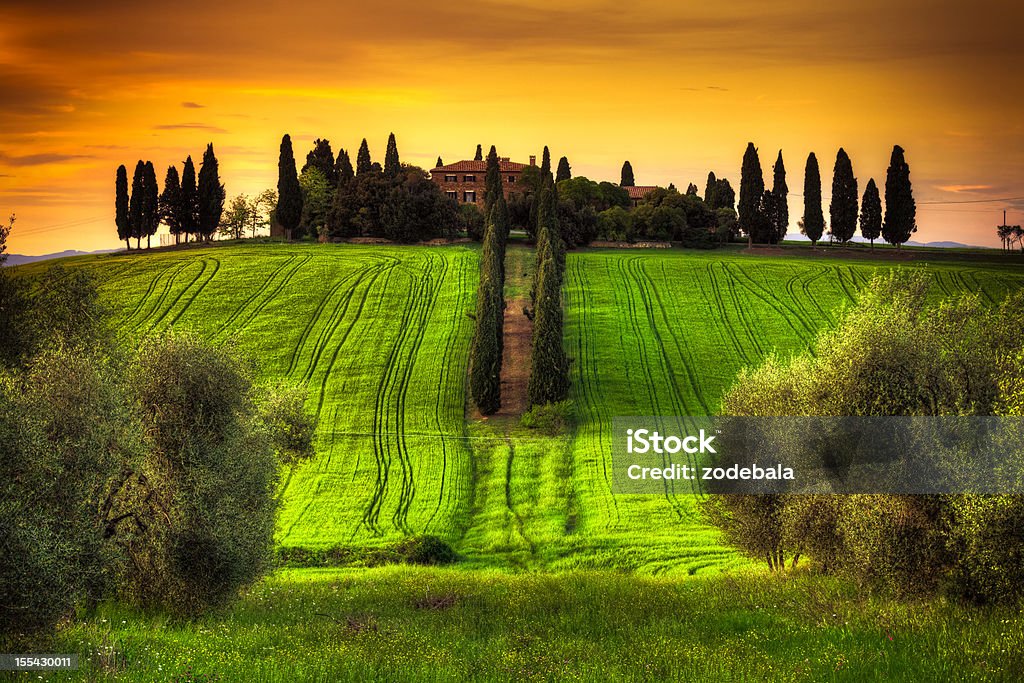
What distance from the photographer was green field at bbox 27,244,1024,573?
54906 mm

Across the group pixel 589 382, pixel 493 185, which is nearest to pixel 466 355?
pixel 589 382

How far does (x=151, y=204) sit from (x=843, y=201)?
314 ft

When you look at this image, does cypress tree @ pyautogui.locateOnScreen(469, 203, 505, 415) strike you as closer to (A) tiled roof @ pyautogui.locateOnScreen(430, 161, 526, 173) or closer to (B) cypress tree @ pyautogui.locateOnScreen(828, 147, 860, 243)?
(B) cypress tree @ pyautogui.locateOnScreen(828, 147, 860, 243)

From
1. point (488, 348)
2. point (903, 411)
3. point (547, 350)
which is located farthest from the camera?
point (488, 348)

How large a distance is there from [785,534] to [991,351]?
946 centimetres

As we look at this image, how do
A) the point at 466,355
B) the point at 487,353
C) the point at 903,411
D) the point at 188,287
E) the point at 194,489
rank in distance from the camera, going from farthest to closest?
1. the point at 188,287
2. the point at 466,355
3. the point at 487,353
4. the point at 903,411
5. the point at 194,489

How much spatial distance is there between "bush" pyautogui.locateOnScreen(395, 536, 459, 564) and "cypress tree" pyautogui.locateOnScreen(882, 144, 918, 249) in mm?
96865

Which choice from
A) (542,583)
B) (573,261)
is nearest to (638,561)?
(542,583)

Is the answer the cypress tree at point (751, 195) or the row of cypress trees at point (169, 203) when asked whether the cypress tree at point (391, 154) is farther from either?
the cypress tree at point (751, 195)

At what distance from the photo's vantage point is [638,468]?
6512 centimetres

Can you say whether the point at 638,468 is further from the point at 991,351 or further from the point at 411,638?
the point at 411,638

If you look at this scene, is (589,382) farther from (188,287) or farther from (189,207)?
(189,207)

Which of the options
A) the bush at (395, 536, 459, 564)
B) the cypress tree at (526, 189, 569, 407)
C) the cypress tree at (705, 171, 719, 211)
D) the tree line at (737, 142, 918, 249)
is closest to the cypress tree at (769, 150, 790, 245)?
the tree line at (737, 142, 918, 249)

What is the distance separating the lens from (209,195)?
139250 millimetres
